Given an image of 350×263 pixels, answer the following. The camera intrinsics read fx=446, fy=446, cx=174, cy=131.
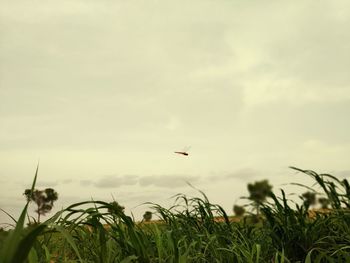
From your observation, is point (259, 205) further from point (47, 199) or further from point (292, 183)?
point (47, 199)

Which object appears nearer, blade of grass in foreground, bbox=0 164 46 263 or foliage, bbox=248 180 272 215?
blade of grass in foreground, bbox=0 164 46 263

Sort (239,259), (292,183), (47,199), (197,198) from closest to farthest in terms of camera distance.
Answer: (239,259)
(292,183)
(197,198)
(47,199)

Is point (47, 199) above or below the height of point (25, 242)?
above

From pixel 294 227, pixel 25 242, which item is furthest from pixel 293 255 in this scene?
pixel 25 242

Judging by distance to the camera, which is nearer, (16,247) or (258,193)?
(16,247)

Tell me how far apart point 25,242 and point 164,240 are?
2.56m

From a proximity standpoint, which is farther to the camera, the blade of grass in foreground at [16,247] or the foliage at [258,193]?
the foliage at [258,193]

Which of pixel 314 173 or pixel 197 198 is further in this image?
pixel 197 198

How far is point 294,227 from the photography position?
3.98 metres

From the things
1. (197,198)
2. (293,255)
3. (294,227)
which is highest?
(197,198)

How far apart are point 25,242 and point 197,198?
3541 mm

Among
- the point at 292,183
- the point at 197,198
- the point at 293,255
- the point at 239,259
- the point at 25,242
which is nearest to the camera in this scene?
the point at 25,242

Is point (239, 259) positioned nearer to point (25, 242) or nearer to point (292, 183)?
point (292, 183)

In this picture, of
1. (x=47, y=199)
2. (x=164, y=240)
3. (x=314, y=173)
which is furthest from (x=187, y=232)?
(x=47, y=199)
